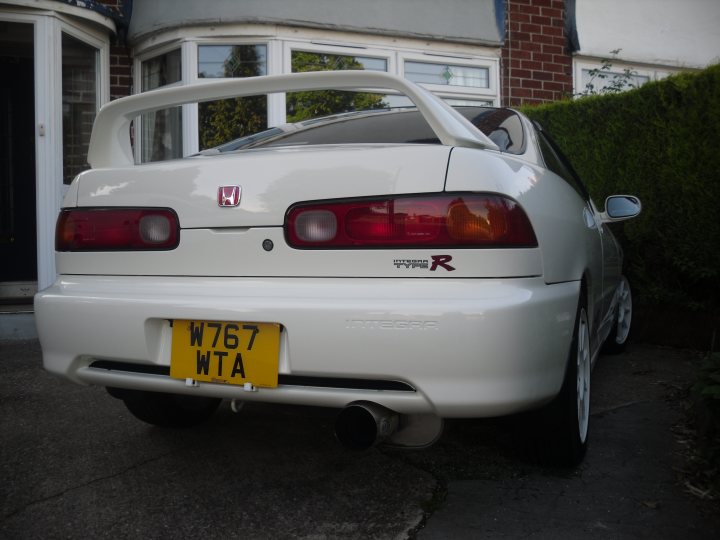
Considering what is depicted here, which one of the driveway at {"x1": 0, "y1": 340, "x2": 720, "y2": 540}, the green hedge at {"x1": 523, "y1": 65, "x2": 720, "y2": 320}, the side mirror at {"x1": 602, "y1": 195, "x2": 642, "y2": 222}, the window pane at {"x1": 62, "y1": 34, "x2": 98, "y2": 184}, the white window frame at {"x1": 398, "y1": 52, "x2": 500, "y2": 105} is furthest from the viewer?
the white window frame at {"x1": 398, "y1": 52, "x2": 500, "y2": 105}

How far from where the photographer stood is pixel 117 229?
2.20 metres

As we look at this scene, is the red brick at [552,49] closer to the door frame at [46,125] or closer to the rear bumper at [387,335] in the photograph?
the door frame at [46,125]

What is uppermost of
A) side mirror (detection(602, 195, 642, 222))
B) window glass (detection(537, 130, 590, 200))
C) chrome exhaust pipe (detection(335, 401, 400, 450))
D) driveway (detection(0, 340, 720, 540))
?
window glass (detection(537, 130, 590, 200))

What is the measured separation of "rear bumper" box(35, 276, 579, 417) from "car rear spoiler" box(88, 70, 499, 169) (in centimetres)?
51

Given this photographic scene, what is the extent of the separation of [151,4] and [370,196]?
5.89 metres

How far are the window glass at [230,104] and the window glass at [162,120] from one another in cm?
28

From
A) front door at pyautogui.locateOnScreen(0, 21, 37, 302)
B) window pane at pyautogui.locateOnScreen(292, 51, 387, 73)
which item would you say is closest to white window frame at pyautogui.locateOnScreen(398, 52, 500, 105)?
window pane at pyautogui.locateOnScreen(292, 51, 387, 73)

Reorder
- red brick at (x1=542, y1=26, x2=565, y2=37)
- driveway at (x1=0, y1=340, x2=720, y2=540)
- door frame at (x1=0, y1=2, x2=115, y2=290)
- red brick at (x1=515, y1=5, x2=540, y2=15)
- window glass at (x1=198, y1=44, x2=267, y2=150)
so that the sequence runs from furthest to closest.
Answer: red brick at (x1=542, y1=26, x2=565, y2=37), red brick at (x1=515, y1=5, x2=540, y2=15), window glass at (x1=198, y1=44, x2=267, y2=150), door frame at (x1=0, y1=2, x2=115, y2=290), driveway at (x1=0, y1=340, x2=720, y2=540)

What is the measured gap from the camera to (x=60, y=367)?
7.21 feet

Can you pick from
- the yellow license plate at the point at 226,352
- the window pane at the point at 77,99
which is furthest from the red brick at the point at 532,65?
the yellow license plate at the point at 226,352

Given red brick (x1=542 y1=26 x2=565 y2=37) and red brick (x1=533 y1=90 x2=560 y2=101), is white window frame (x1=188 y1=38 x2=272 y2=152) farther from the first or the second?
red brick (x1=542 y1=26 x2=565 y2=37)

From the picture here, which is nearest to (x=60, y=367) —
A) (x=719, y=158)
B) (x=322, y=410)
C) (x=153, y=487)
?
(x=153, y=487)

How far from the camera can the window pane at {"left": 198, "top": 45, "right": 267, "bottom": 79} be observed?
6.92 meters

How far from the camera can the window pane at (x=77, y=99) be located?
6254 mm
